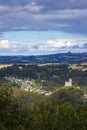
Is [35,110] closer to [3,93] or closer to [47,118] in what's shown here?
[47,118]

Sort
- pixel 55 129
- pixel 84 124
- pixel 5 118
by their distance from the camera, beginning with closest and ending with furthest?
pixel 5 118 → pixel 55 129 → pixel 84 124

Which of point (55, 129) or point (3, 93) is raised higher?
point (3, 93)

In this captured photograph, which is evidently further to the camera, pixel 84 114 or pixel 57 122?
pixel 84 114

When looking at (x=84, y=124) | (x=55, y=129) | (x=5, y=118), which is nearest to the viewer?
(x=5, y=118)

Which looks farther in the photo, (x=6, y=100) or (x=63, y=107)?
(x=63, y=107)

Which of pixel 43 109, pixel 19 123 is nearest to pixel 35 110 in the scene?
pixel 43 109

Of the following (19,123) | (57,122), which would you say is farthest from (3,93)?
(57,122)

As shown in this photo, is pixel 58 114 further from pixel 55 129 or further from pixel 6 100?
pixel 6 100

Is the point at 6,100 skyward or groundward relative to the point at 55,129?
skyward

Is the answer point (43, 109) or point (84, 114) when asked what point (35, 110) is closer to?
point (43, 109)
